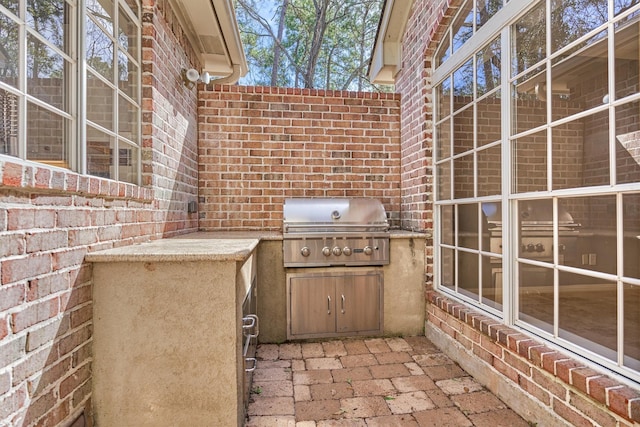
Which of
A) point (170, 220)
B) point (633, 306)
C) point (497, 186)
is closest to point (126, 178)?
point (170, 220)

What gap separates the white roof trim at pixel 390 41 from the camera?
3.91 meters

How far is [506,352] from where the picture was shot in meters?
→ 2.30

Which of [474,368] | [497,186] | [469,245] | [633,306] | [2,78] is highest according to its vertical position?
[2,78]

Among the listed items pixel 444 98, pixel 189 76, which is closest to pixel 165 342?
pixel 189 76

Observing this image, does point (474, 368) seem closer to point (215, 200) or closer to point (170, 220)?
point (170, 220)

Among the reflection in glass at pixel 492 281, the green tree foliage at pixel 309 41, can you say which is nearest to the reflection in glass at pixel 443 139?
the reflection in glass at pixel 492 281

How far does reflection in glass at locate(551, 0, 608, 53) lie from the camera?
1.85 meters

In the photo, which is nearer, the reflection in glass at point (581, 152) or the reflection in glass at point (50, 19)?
the reflection in glass at point (50, 19)

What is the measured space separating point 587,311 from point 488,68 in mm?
1836

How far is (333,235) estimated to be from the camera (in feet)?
11.1

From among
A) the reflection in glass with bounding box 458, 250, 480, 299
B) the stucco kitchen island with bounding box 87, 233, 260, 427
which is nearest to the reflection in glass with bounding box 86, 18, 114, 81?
the stucco kitchen island with bounding box 87, 233, 260, 427

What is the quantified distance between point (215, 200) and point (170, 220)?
3.51ft

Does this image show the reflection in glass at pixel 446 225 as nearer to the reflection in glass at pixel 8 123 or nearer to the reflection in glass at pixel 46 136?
the reflection in glass at pixel 46 136

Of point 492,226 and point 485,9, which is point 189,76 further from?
point 492,226
